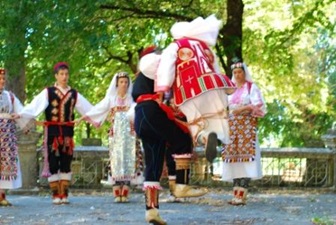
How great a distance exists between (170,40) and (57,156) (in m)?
8.99

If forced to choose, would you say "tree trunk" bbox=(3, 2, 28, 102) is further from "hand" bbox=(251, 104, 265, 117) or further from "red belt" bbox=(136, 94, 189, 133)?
"red belt" bbox=(136, 94, 189, 133)

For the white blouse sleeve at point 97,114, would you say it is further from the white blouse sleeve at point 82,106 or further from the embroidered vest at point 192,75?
the embroidered vest at point 192,75

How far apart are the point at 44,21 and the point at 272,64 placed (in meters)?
7.28

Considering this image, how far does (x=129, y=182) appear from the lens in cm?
1187

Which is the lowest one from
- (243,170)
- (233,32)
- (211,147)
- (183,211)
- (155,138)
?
(183,211)

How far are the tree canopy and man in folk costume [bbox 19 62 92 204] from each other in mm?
3355

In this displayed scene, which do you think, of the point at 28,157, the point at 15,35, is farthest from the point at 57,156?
the point at 15,35

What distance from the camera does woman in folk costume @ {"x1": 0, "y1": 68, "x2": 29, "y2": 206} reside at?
11141mm

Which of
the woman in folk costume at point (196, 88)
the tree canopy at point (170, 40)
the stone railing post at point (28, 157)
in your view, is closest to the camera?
the woman in folk costume at point (196, 88)

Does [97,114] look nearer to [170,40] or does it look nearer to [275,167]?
[275,167]

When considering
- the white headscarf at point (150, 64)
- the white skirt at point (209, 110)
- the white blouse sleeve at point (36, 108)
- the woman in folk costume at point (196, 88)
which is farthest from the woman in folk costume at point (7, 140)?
the white skirt at point (209, 110)

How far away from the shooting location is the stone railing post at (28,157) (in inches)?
551

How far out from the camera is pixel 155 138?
26.3 feet

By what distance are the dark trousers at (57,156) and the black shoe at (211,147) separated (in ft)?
13.7
